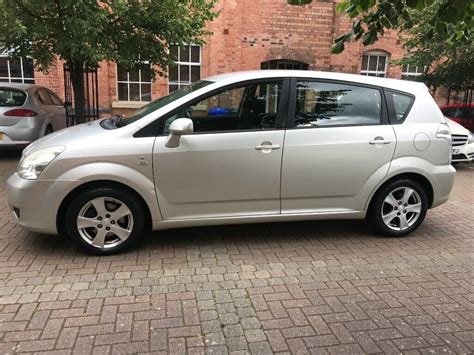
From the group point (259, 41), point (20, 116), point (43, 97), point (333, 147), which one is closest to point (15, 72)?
point (43, 97)

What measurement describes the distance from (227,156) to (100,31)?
4.42 m

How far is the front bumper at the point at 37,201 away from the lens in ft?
12.9

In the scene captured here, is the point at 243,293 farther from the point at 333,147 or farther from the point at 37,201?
the point at 37,201

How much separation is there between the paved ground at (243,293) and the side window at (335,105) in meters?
1.30

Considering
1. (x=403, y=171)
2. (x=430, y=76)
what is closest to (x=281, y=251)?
(x=403, y=171)

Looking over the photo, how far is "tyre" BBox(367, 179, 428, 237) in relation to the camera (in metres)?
4.76

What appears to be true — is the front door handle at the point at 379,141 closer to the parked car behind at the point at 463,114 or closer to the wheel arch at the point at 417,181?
the wheel arch at the point at 417,181

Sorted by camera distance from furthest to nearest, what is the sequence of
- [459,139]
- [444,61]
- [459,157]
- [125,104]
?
1. [125,104]
2. [444,61]
3. [459,157]
4. [459,139]

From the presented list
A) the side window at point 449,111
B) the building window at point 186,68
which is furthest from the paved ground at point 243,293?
the building window at point 186,68

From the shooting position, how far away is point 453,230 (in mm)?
5367

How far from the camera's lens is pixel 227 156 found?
4219 millimetres

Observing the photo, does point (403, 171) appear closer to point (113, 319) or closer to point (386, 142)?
point (386, 142)

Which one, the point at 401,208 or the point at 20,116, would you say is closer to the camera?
the point at 401,208

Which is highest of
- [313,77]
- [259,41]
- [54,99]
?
[259,41]
